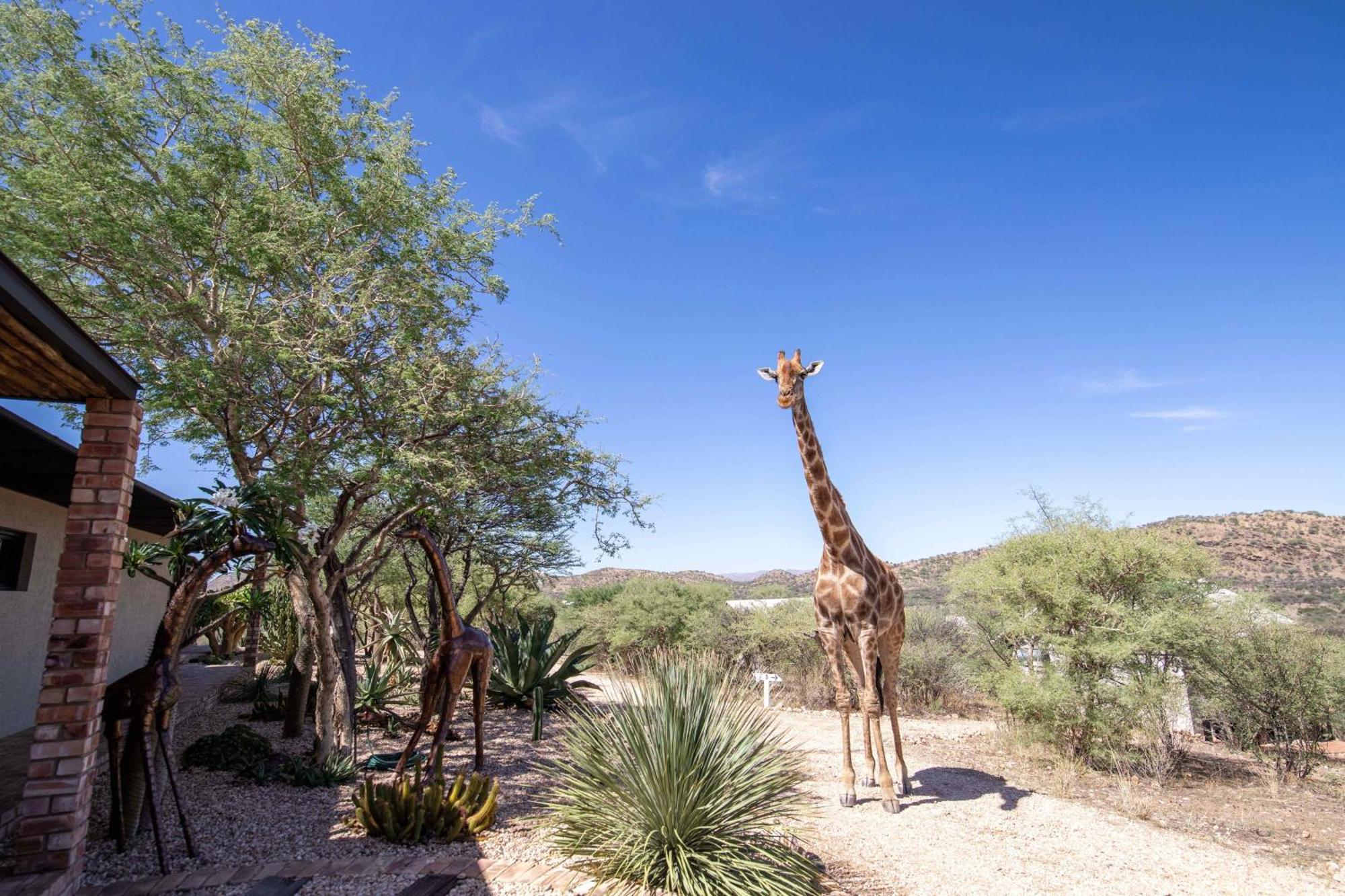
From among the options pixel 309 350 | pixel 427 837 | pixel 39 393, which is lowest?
pixel 427 837

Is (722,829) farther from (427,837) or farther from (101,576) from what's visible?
(101,576)

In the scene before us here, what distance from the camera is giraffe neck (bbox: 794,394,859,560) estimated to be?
737 centimetres

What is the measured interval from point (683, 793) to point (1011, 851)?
135 inches

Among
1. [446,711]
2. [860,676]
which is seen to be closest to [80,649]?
[446,711]

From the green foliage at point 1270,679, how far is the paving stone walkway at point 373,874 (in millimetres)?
9371

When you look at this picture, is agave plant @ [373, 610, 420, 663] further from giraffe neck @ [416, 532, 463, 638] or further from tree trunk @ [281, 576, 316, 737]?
giraffe neck @ [416, 532, 463, 638]

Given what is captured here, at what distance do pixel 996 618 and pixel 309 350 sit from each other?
10.8m

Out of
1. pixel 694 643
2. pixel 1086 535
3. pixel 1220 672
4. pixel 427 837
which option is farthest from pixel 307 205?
pixel 694 643

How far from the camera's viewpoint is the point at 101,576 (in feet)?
13.2

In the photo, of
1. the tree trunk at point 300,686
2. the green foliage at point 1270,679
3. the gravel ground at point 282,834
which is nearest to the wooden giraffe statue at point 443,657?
the gravel ground at point 282,834

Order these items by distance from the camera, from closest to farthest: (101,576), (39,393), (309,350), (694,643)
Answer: (101,576), (39,393), (309,350), (694,643)

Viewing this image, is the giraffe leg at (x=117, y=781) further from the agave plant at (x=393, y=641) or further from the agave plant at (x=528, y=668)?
the agave plant at (x=528, y=668)

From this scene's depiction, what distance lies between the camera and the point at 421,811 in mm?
4848

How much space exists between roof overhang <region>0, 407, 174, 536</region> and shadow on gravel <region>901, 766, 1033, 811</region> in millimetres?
8132
